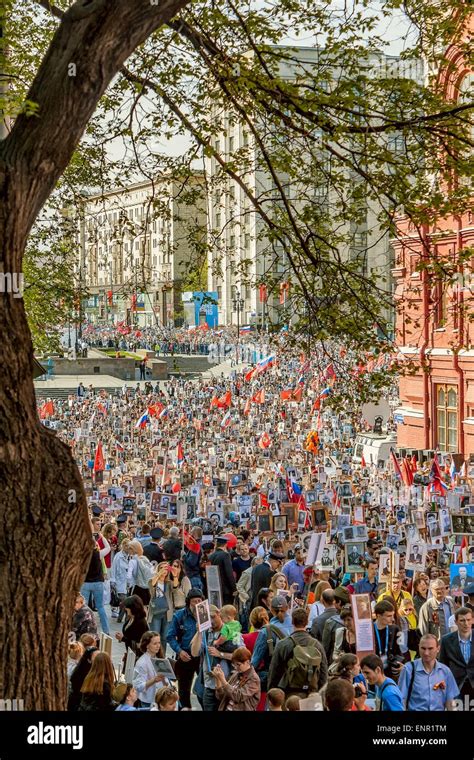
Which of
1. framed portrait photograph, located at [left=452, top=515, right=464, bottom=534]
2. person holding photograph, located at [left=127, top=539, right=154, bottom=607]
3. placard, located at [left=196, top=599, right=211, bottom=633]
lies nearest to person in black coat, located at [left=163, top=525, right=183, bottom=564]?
person holding photograph, located at [left=127, top=539, right=154, bottom=607]

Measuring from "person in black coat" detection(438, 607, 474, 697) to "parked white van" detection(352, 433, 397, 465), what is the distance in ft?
68.3

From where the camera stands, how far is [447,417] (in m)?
34.8

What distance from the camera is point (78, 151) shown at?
39.6 ft

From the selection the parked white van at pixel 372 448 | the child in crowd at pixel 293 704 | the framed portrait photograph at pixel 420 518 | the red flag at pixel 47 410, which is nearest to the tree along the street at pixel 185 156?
the child in crowd at pixel 293 704

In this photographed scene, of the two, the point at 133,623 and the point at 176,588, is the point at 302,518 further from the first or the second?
the point at 133,623

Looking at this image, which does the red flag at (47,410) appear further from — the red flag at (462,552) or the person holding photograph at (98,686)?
the person holding photograph at (98,686)

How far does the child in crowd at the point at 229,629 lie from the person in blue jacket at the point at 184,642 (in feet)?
1.76

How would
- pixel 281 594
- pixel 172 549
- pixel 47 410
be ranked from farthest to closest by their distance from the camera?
1. pixel 47 410
2. pixel 172 549
3. pixel 281 594

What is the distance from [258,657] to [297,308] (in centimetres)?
329

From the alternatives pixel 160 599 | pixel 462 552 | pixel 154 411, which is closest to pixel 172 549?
pixel 160 599

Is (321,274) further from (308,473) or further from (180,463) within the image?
(180,463)

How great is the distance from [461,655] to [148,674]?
234 centimetres

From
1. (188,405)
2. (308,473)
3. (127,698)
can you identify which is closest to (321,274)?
(127,698)

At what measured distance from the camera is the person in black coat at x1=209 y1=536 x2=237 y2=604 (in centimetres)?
1289
